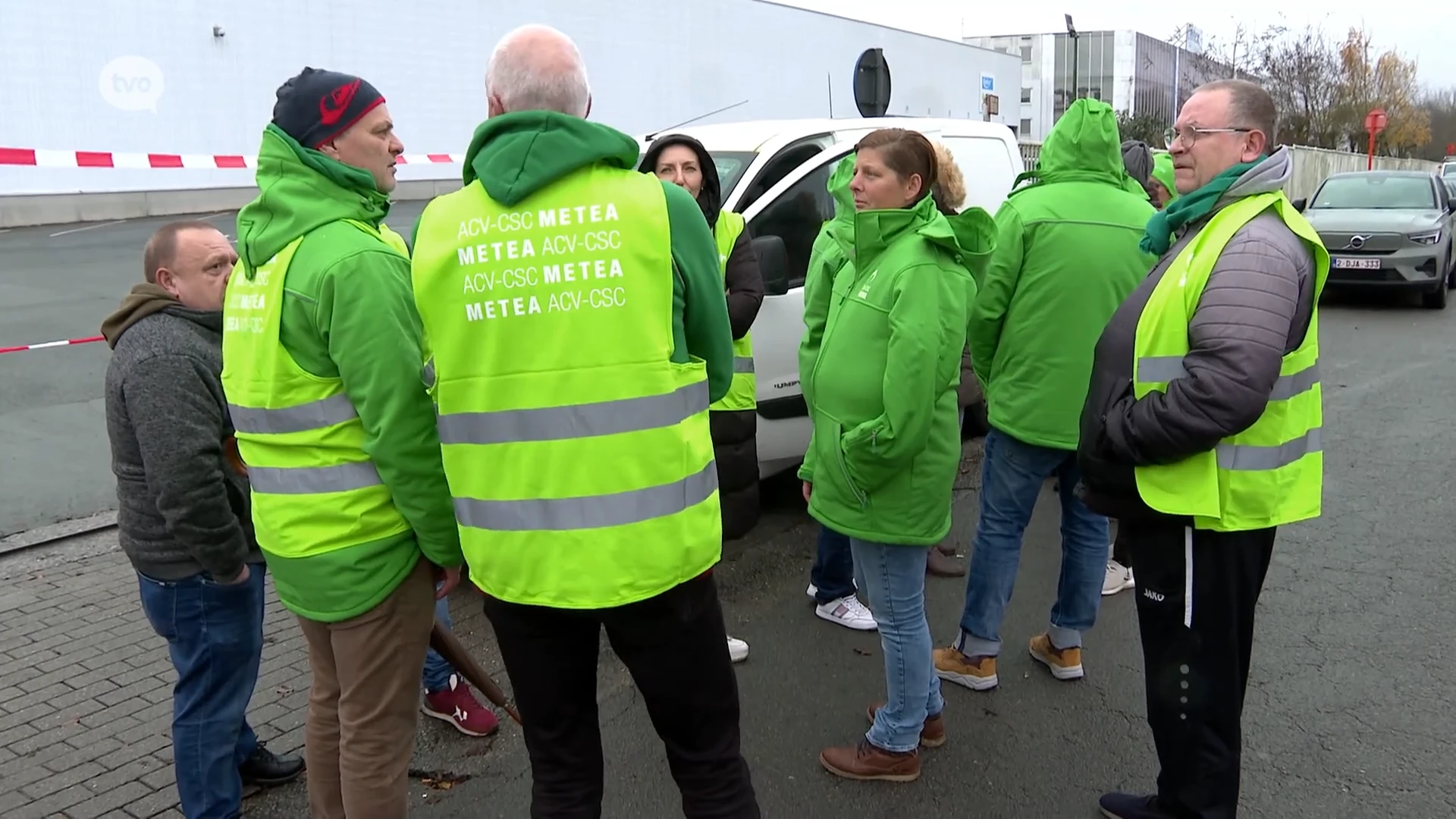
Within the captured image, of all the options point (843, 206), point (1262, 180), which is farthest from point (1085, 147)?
point (1262, 180)

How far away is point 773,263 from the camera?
5148 mm

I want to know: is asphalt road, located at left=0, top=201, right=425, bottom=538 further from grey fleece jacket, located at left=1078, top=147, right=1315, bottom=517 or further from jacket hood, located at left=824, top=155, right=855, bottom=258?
grey fleece jacket, located at left=1078, top=147, right=1315, bottom=517

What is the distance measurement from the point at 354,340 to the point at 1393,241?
1394cm

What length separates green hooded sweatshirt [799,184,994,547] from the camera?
9.54 ft

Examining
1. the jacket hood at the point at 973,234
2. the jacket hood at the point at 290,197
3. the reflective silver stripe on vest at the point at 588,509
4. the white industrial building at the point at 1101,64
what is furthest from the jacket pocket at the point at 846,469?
the white industrial building at the point at 1101,64

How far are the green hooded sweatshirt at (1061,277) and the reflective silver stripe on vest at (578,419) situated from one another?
75.4 inches

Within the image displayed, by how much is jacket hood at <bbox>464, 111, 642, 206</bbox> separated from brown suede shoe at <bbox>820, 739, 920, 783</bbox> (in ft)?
6.90

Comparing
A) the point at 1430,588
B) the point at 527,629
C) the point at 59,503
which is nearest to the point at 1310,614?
the point at 1430,588

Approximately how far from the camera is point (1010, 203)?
12.4 feet

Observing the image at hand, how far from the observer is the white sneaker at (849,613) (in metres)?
4.41

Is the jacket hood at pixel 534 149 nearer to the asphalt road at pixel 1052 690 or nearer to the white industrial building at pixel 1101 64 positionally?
the asphalt road at pixel 1052 690

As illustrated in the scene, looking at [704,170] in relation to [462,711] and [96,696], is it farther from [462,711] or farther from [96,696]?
[96,696]

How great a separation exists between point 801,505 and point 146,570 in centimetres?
377

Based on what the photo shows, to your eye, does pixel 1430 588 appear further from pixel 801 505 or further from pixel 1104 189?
pixel 801 505
